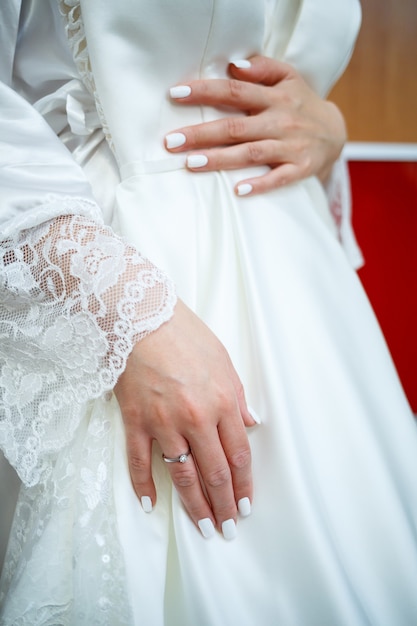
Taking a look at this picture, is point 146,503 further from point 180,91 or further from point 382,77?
point 382,77

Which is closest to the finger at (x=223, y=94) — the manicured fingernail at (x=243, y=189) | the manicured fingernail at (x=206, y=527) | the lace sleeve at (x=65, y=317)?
the manicured fingernail at (x=243, y=189)

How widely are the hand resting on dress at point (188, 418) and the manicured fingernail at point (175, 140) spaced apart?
0.23 meters

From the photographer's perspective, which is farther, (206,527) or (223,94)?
(223,94)

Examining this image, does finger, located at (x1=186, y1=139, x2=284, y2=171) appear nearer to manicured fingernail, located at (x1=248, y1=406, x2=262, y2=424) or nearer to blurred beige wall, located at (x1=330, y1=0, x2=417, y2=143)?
manicured fingernail, located at (x1=248, y1=406, x2=262, y2=424)

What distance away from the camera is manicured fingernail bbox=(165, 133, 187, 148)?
2.03 ft

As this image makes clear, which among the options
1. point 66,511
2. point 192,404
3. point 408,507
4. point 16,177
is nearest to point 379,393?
point 408,507

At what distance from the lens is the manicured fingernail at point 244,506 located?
1.68ft

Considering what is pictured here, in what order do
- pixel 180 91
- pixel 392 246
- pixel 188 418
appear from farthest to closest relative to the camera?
pixel 392 246 → pixel 180 91 → pixel 188 418

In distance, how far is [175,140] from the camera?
619 millimetres

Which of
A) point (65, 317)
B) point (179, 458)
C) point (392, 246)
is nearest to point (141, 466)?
point (179, 458)

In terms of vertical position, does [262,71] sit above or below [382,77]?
above

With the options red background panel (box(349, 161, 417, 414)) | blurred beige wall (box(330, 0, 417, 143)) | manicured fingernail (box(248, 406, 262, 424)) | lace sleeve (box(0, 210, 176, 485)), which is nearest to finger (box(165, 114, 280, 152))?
lace sleeve (box(0, 210, 176, 485))

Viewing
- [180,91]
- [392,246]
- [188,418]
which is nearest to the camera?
[188,418]

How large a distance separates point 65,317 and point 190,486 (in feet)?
0.68
